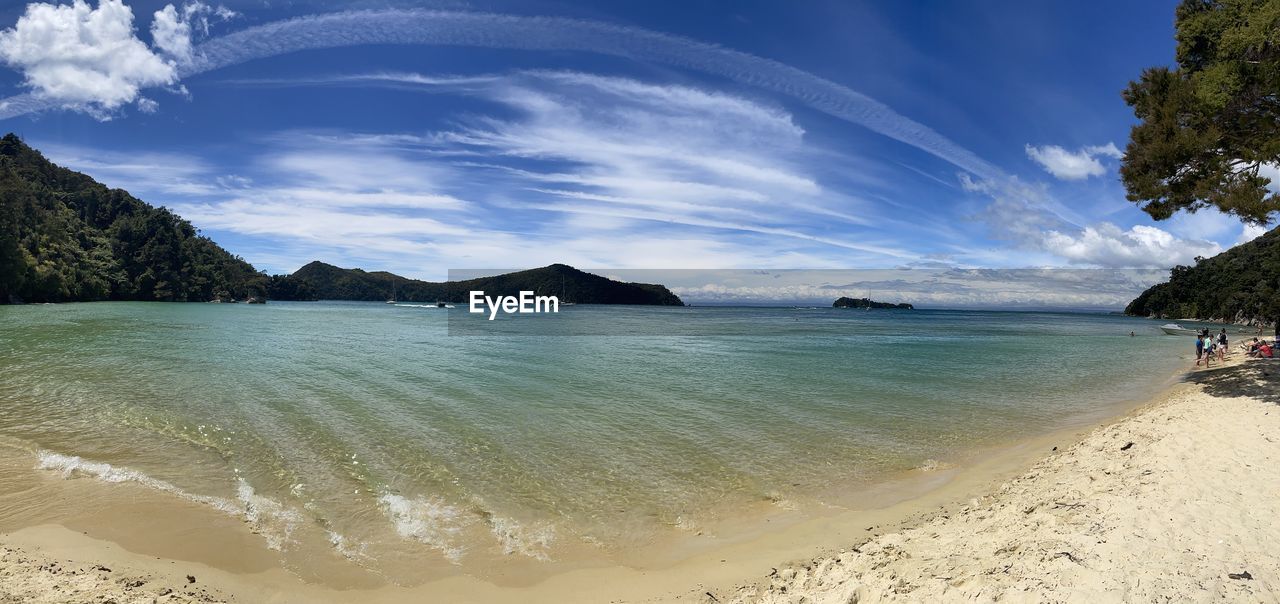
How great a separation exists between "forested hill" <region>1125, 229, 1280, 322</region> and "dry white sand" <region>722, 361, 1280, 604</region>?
8316 cm

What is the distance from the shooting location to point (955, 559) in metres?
5.67

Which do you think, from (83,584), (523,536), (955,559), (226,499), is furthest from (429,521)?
(955,559)

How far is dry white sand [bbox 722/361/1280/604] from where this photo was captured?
474 cm

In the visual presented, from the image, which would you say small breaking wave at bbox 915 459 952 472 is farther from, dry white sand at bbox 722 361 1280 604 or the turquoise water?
dry white sand at bbox 722 361 1280 604

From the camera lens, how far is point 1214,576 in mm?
4840

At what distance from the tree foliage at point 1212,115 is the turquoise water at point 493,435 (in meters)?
7.22

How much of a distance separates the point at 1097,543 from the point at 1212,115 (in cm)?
1561

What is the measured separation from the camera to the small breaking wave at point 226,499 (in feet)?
24.8

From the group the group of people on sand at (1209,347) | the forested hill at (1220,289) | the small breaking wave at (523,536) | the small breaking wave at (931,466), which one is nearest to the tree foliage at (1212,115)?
the small breaking wave at (931,466)

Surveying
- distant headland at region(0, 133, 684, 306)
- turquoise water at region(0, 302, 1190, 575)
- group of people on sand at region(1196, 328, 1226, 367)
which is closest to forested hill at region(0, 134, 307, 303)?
distant headland at region(0, 133, 684, 306)

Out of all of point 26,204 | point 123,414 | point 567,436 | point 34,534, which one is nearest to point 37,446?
point 123,414

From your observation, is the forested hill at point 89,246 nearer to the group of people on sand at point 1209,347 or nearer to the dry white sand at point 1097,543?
the dry white sand at point 1097,543

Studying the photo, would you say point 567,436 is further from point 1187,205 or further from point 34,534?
point 1187,205

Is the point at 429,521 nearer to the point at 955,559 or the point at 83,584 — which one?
the point at 83,584
